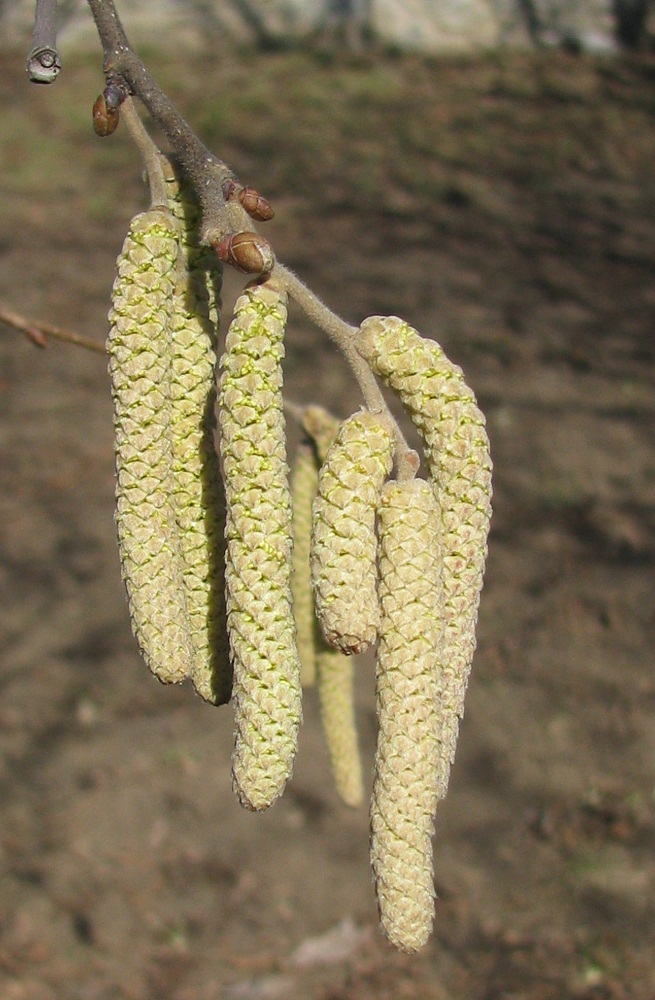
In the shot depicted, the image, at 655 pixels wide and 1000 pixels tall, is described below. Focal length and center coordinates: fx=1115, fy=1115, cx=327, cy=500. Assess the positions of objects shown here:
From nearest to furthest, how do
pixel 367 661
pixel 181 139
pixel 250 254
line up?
pixel 250 254, pixel 181 139, pixel 367 661

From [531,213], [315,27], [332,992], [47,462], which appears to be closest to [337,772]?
[332,992]

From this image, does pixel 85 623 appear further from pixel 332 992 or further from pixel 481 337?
pixel 481 337

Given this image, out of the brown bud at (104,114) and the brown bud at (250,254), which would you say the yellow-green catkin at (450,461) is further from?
the brown bud at (104,114)

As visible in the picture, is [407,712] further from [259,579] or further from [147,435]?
[147,435]

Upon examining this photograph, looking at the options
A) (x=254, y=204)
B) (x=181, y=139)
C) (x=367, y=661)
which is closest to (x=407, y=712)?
(x=254, y=204)

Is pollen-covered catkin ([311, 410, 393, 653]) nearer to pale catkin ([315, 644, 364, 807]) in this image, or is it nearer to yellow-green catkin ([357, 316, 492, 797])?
yellow-green catkin ([357, 316, 492, 797])

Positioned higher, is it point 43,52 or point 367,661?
point 43,52
